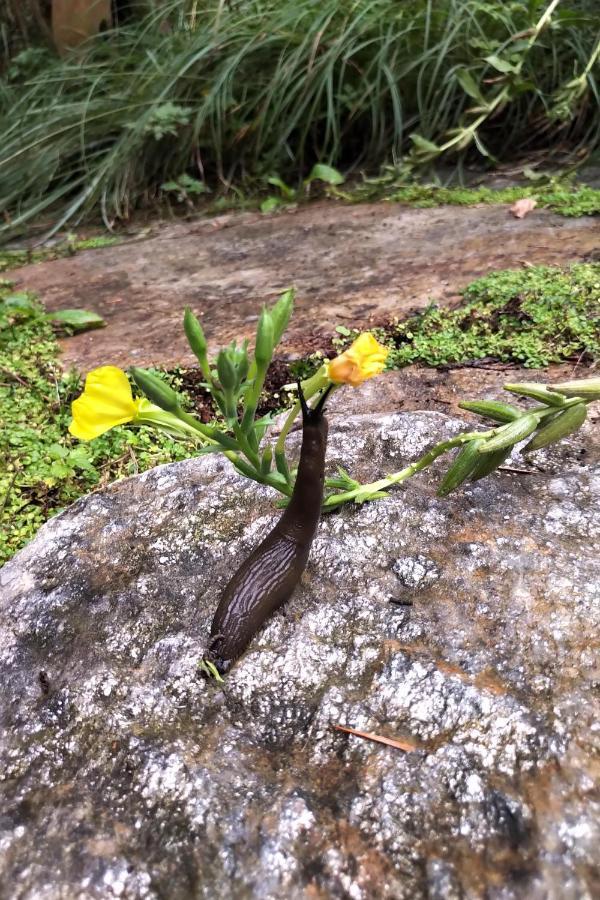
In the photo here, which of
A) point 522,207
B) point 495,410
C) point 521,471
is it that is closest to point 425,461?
point 495,410

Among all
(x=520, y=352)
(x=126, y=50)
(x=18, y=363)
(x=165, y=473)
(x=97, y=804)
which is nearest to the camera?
(x=97, y=804)

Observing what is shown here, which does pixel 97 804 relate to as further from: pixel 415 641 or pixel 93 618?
pixel 415 641

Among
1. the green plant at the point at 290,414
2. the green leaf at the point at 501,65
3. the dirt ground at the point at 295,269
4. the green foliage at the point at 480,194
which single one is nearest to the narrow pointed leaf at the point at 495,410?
the green plant at the point at 290,414

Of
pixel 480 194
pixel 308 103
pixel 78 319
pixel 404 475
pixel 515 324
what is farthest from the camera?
pixel 308 103

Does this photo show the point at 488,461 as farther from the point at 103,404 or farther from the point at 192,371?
the point at 192,371

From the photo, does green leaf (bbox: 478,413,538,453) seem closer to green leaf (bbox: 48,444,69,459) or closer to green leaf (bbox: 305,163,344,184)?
green leaf (bbox: 48,444,69,459)

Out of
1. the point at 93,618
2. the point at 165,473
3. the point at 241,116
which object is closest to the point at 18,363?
the point at 165,473

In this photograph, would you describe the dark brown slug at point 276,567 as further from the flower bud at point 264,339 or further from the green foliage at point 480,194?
the green foliage at point 480,194
